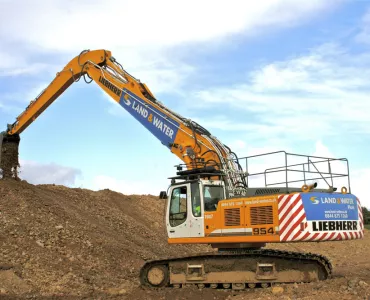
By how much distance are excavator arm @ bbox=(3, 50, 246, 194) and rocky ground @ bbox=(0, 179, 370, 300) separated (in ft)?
10.6

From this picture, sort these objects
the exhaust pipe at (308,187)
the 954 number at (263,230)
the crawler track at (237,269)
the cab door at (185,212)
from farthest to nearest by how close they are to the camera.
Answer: the cab door at (185,212) → the crawler track at (237,269) → the exhaust pipe at (308,187) → the 954 number at (263,230)

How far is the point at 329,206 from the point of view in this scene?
11.7 meters

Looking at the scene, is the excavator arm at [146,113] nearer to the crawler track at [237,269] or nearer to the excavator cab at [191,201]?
the excavator cab at [191,201]

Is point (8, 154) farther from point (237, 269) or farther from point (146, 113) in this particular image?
point (237, 269)

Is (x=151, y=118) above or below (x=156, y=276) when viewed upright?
above

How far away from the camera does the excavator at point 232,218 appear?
1143 cm

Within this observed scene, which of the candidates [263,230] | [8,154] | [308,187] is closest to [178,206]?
[263,230]

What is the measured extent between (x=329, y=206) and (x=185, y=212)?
368cm

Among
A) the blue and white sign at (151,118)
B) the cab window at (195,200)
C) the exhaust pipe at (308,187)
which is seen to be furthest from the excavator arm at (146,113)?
the exhaust pipe at (308,187)

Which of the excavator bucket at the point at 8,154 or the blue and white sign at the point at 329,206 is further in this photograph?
the excavator bucket at the point at 8,154

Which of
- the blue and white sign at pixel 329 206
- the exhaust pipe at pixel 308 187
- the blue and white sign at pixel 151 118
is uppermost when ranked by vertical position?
the blue and white sign at pixel 151 118

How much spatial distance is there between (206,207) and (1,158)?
11.2m

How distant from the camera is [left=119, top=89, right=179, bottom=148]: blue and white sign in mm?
14359

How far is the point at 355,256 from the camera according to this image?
2745cm
